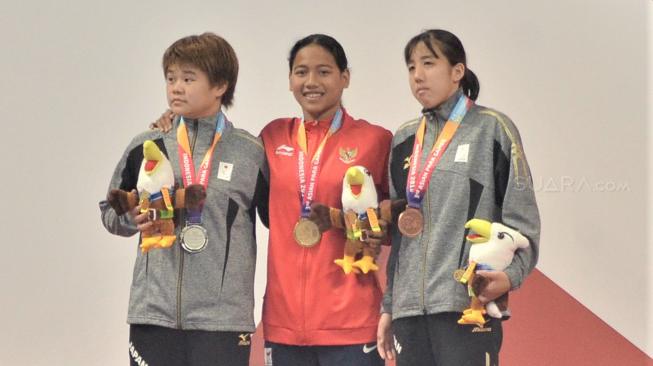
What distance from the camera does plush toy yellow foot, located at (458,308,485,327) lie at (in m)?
2.23

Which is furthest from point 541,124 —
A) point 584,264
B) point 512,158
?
point 512,158

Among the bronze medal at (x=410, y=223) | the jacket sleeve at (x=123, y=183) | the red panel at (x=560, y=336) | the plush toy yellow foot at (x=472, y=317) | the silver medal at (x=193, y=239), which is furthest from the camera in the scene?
the red panel at (x=560, y=336)

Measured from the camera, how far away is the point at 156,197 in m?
2.42

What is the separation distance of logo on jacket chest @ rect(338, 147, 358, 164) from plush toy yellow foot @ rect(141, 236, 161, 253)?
558 millimetres

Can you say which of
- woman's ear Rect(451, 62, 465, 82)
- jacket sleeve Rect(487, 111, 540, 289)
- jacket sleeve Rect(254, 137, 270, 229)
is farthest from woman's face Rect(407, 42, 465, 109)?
jacket sleeve Rect(254, 137, 270, 229)

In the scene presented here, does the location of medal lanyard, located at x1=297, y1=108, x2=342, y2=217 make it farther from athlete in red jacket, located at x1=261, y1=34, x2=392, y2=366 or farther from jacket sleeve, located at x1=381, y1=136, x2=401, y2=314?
jacket sleeve, located at x1=381, y1=136, x2=401, y2=314

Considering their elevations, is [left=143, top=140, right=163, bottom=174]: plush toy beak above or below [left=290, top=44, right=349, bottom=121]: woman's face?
below

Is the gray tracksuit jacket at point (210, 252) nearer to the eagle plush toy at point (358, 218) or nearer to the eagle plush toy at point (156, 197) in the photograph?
the eagle plush toy at point (156, 197)

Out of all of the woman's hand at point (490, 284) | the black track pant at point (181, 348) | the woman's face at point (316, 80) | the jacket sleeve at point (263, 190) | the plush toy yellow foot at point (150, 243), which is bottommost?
the black track pant at point (181, 348)

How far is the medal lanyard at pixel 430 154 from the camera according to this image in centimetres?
239

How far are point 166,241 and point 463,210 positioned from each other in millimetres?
772

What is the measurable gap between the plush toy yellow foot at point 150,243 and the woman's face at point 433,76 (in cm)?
79

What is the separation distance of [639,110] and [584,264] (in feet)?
2.11

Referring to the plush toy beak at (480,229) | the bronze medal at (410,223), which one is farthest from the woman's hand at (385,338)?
the plush toy beak at (480,229)
